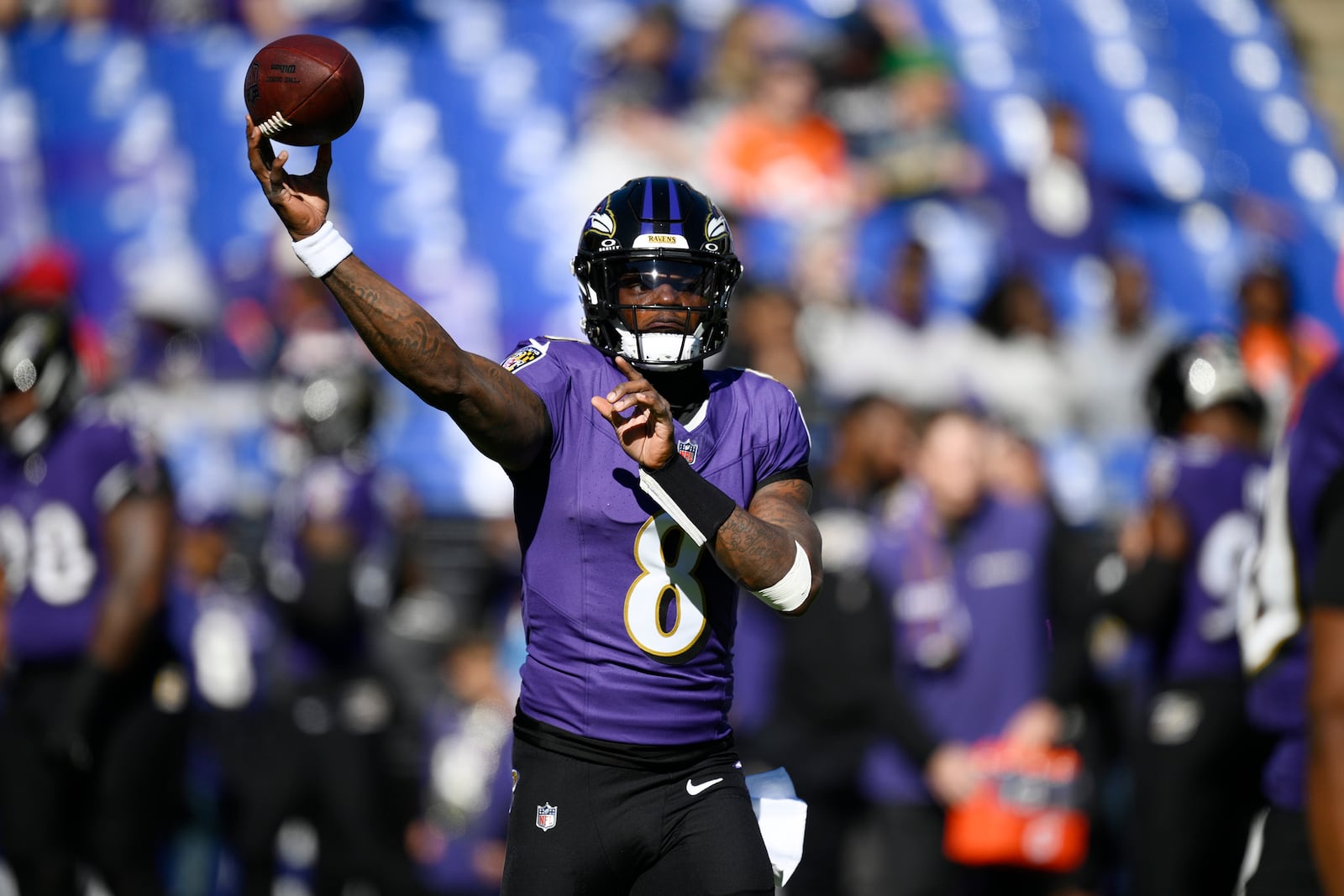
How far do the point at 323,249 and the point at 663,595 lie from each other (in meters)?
1.00

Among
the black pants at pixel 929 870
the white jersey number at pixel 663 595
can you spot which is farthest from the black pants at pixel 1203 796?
the white jersey number at pixel 663 595

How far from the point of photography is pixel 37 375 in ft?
19.1

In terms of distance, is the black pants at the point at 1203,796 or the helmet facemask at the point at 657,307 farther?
the black pants at the point at 1203,796

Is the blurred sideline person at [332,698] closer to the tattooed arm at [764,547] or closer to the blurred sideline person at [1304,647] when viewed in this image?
the tattooed arm at [764,547]

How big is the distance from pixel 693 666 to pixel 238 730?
4982 millimetres

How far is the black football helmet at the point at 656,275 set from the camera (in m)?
3.30

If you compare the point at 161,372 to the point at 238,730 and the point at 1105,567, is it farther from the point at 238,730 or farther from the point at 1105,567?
the point at 1105,567

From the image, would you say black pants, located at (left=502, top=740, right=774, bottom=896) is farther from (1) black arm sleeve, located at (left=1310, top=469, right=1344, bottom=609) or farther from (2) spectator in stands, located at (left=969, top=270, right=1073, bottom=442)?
(2) spectator in stands, located at (left=969, top=270, right=1073, bottom=442)

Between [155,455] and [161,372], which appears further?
[161,372]

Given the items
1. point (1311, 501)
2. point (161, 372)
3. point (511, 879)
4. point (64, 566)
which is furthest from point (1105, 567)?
point (161, 372)

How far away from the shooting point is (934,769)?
5.79 metres

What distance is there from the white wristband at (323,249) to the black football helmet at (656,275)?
0.61 metres

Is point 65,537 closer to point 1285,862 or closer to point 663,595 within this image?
point 663,595

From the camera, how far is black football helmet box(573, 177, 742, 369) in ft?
10.8
